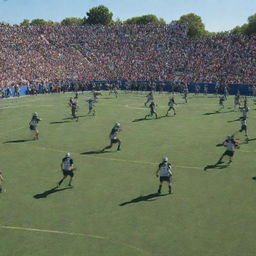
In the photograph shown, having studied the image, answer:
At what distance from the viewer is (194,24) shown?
137500mm

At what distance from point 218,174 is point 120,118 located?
1801 centimetres

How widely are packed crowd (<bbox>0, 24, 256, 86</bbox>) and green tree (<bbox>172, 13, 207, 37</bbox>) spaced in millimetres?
49730

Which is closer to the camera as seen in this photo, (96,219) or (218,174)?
(96,219)

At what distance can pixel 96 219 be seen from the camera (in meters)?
15.0

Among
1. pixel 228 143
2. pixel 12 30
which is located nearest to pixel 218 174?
pixel 228 143

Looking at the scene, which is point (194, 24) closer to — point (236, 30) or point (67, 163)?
point (236, 30)

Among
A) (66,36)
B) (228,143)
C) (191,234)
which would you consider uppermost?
(66,36)

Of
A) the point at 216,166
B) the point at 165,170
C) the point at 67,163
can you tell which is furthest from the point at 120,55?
the point at 165,170

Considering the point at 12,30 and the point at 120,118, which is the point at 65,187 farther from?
the point at 12,30

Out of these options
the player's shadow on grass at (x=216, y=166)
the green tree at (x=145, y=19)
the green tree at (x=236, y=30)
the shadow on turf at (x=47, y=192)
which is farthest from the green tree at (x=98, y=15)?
the shadow on turf at (x=47, y=192)

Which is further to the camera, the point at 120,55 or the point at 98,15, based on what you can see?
the point at 98,15

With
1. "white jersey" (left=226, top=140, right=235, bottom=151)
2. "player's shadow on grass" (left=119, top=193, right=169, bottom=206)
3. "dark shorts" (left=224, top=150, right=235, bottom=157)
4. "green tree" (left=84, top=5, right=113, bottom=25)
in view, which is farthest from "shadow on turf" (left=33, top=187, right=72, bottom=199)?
"green tree" (left=84, top=5, right=113, bottom=25)

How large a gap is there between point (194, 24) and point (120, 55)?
223 ft

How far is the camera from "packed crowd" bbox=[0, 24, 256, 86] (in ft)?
212
